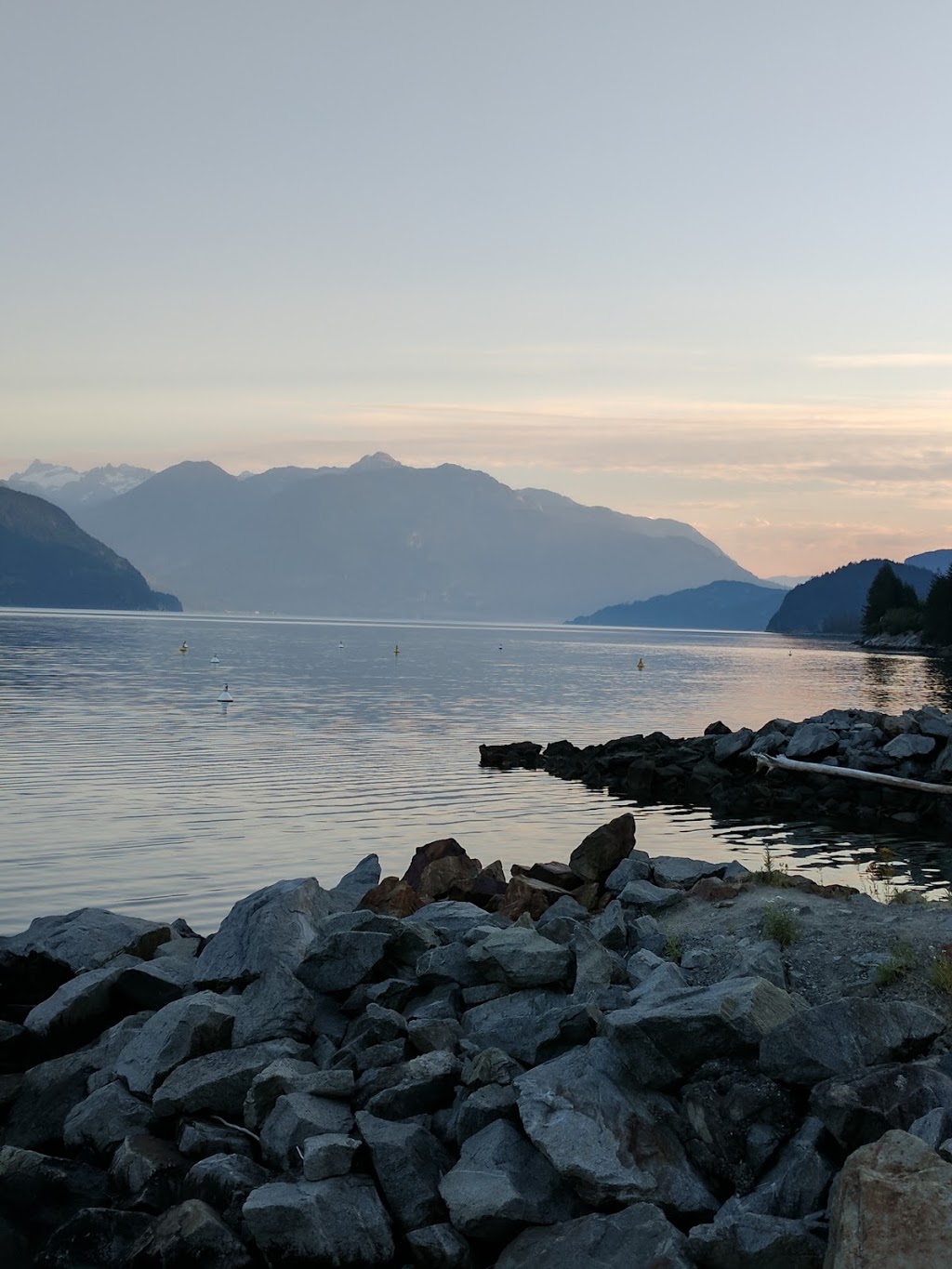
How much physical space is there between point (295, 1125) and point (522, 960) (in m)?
3.04

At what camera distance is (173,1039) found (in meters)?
10.9

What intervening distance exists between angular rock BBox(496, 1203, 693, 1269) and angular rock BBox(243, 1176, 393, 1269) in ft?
3.18

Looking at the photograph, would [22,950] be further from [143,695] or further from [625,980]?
[143,695]

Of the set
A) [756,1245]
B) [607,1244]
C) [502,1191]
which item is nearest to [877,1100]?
[756,1245]

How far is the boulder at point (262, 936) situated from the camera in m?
12.4

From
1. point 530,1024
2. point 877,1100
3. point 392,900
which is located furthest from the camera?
point 392,900

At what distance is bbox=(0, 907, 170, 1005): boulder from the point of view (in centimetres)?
1408

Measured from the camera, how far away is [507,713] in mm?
62938

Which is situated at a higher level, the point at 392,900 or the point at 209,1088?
the point at 392,900

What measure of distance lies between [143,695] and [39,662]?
27816 mm

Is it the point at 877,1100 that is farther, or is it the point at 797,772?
the point at 797,772

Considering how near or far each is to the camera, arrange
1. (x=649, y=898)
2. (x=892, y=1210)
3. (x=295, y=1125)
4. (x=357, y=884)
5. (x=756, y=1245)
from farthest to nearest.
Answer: (x=357, y=884) < (x=649, y=898) < (x=295, y=1125) < (x=756, y=1245) < (x=892, y=1210)

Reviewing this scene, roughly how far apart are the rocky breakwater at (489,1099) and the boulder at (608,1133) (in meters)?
0.02

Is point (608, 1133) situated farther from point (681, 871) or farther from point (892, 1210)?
point (681, 871)
